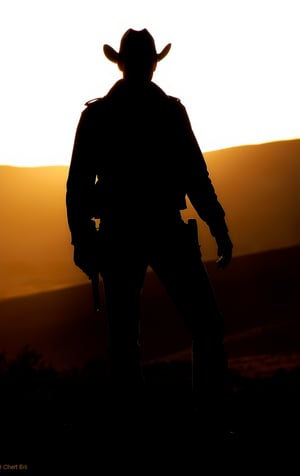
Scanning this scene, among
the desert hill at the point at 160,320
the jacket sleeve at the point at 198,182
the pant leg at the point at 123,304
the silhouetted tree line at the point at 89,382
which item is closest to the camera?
the pant leg at the point at 123,304

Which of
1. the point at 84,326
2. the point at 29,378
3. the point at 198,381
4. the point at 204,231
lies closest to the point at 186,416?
the point at 198,381

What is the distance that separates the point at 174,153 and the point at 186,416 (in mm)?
2039

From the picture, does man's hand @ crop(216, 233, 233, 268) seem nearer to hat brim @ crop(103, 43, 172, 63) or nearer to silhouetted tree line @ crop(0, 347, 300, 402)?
hat brim @ crop(103, 43, 172, 63)

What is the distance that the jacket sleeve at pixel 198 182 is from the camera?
477 cm

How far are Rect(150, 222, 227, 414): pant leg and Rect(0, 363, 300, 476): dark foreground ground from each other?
10.1 inches

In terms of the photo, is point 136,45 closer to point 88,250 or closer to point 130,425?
point 88,250

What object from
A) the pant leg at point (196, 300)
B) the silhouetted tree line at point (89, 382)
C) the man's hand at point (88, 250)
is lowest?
the silhouetted tree line at point (89, 382)

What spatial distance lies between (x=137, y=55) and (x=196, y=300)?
143cm

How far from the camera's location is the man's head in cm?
469

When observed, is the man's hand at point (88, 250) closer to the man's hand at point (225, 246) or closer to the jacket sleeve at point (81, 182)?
the jacket sleeve at point (81, 182)

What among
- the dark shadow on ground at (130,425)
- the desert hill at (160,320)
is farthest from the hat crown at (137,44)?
the desert hill at (160,320)

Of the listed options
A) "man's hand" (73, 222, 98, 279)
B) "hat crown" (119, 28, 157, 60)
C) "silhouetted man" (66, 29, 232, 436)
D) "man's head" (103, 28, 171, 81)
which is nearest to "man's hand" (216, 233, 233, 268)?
"silhouetted man" (66, 29, 232, 436)

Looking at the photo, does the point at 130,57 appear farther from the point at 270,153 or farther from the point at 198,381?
the point at 270,153

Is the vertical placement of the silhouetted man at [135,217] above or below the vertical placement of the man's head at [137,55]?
below
